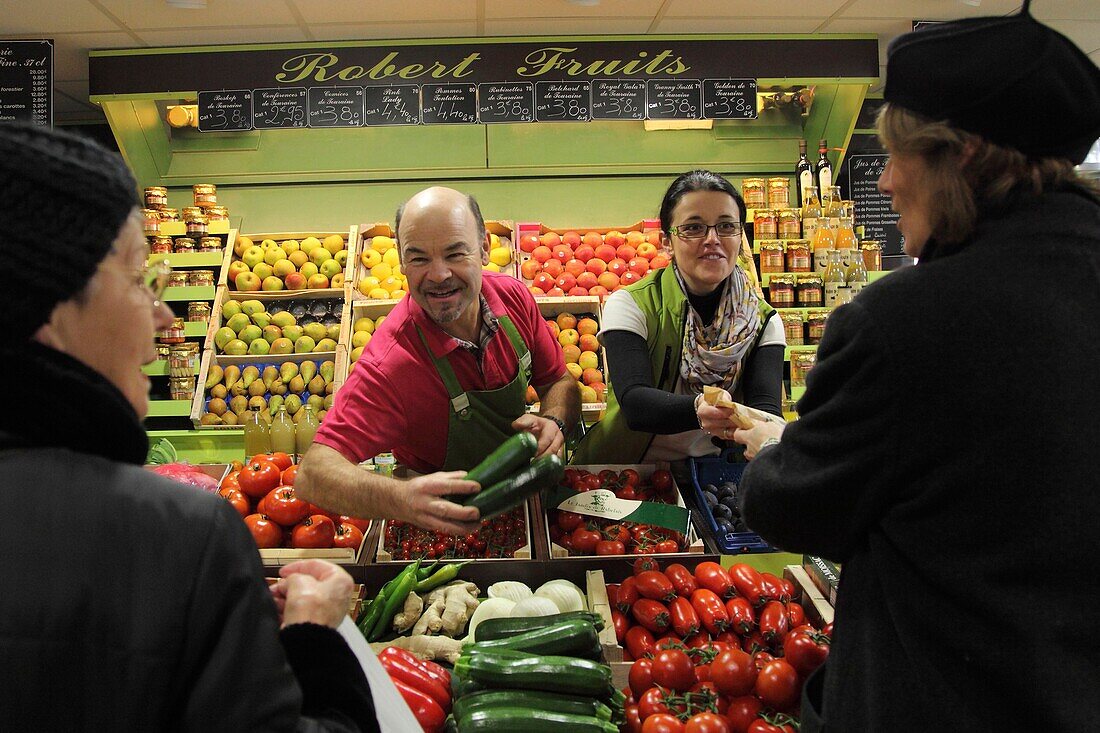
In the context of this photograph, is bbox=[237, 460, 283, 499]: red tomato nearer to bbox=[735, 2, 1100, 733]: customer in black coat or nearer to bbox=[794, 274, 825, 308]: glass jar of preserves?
bbox=[735, 2, 1100, 733]: customer in black coat

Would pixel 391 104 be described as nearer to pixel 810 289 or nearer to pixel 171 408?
pixel 171 408

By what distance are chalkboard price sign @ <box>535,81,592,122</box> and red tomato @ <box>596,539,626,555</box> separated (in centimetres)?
427

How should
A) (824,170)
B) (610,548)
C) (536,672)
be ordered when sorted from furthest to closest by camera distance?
(824,170) < (610,548) < (536,672)

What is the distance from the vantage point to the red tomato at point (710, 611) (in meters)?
2.50

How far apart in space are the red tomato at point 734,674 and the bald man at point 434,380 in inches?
38.7

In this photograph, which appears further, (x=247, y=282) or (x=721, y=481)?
(x=247, y=282)

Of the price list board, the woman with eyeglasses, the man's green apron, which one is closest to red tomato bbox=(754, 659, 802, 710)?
the woman with eyeglasses

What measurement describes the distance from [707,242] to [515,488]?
1.24 meters

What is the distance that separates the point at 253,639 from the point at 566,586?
5.96ft

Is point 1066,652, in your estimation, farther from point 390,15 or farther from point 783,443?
point 390,15

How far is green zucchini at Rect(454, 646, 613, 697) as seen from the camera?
6.75ft

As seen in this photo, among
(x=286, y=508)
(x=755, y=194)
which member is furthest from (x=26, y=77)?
(x=755, y=194)

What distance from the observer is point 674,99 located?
641 cm

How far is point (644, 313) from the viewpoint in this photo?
3.26m
